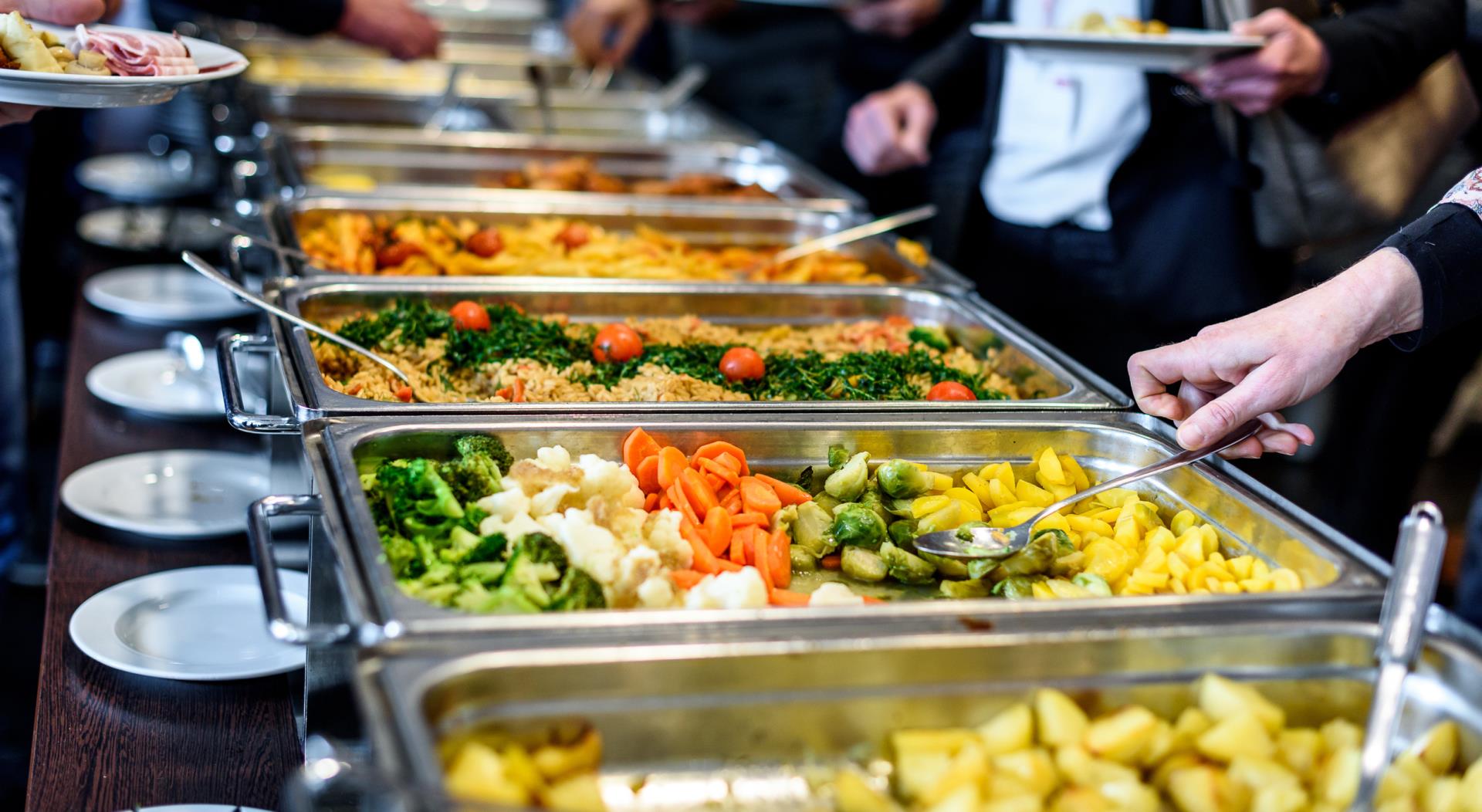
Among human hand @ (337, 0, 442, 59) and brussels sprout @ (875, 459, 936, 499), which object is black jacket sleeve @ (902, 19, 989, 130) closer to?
human hand @ (337, 0, 442, 59)

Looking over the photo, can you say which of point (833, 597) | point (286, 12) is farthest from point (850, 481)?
point (286, 12)

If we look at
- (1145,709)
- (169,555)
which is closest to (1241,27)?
(1145,709)

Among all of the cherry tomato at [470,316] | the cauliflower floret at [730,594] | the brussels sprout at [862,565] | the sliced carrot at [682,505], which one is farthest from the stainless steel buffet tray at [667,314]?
the cauliflower floret at [730,594]

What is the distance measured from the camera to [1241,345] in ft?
5.86

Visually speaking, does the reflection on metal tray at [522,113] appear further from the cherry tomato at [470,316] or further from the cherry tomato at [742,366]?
the cherry tomato at [742,366]

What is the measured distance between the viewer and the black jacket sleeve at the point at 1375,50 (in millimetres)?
2854

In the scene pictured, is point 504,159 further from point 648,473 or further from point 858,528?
point 858,528

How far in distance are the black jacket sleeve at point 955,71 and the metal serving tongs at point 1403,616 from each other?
8.66 feet

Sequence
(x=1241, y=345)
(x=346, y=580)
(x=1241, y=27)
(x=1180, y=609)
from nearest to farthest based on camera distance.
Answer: (x=346, y=580), (x=1180, y=609), (x=1241, y=345), (x=1241, y=27)

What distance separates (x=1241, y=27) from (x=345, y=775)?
2.53 metres

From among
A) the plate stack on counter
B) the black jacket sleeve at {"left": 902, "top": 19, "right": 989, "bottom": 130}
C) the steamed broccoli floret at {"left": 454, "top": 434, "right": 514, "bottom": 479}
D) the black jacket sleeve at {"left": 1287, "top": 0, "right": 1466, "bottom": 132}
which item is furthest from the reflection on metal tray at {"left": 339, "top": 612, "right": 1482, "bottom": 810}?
the black jacket sleeve at {"left": 902, "top": 19, "right": 989, "bottom": 130}

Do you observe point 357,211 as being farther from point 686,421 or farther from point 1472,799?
→ point 1472,799

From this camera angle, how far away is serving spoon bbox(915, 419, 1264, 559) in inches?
71.2

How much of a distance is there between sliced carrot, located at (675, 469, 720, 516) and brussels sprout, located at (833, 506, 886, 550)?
192mm
